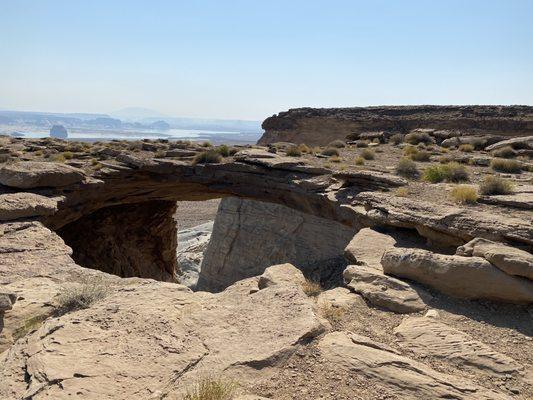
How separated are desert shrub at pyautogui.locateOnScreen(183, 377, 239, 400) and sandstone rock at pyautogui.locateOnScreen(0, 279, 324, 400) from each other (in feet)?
0.61

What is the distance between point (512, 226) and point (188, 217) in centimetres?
3886

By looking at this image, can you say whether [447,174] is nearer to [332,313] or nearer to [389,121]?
[332,313]

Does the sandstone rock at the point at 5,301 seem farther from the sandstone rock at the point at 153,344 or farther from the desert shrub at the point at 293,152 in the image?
the desert shrub at the point at 293,152

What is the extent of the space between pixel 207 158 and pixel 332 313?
984 cm

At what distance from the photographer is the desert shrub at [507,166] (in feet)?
39.0

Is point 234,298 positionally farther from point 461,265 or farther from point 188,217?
point 188,217

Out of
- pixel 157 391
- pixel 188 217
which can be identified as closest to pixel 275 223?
pixel 157 391

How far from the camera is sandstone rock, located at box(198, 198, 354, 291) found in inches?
748

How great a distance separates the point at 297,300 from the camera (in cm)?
530

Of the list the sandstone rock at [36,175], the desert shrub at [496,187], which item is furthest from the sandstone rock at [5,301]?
the desert shrub at [496,187]

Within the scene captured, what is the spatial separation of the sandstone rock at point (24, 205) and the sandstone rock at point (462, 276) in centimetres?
766

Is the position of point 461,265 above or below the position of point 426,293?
above

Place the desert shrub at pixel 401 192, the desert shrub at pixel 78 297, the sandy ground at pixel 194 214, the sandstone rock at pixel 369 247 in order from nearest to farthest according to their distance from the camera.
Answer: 1. the desert shrub at pixel 78 297
2. the sandstone rock at pixel 369 247
3. the desert shrub at pixel 401 192
4. the sandy ground at pixel 194 214

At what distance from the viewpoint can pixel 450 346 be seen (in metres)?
4.62
